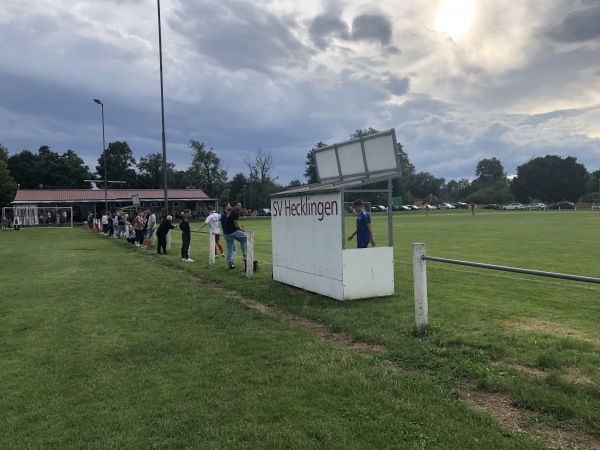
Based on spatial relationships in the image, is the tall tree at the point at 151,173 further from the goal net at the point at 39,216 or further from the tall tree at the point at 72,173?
the goal net at the point at 39,216

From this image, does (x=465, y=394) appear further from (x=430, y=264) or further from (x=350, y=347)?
(x=430, y=264)

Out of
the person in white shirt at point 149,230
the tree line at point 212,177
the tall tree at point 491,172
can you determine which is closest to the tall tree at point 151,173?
the tree line at point 212,177

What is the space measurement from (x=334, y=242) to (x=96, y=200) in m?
66.7

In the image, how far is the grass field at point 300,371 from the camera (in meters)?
3.56

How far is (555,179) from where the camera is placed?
113 metres

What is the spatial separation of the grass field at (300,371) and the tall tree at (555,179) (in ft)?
392

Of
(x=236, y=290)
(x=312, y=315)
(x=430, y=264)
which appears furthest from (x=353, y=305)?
(x=430, y=264)

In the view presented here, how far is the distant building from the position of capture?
214 ft

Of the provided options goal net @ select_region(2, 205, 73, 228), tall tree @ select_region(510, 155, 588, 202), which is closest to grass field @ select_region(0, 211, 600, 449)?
goal net @ select_region(2, 205, 73, 228)

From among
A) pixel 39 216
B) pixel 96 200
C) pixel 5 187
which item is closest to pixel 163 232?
pixel 39 216

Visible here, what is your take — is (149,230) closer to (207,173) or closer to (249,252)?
(249,252)

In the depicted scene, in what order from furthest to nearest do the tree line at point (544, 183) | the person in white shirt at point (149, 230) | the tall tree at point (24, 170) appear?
the tree line at point (544, 183)
the tall tree at point (24, 170)
the person in white shirt at point (149, 230)

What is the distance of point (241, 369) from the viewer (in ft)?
16.3

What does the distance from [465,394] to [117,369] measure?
12.4ft
